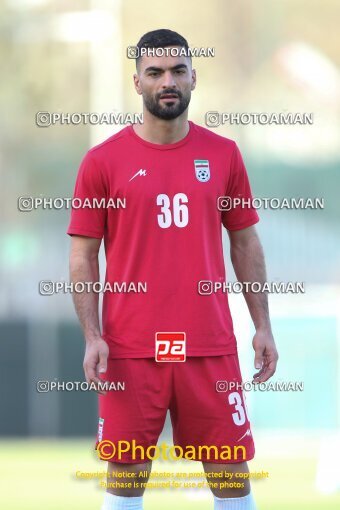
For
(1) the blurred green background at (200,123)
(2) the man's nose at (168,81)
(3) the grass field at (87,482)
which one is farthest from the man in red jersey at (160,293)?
(1) the blurred green background at (200,123)

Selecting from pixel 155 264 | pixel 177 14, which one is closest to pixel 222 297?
pixel 155 264

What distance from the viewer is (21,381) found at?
7781 millimetres

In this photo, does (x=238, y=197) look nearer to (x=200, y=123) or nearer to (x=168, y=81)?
(x=168, y=81)

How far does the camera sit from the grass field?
17.9 feet

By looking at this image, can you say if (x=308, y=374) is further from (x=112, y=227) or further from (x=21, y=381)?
(x=112, y=227)

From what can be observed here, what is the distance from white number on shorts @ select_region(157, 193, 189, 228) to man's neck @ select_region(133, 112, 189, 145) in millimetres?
181

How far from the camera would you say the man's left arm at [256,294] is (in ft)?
11.3

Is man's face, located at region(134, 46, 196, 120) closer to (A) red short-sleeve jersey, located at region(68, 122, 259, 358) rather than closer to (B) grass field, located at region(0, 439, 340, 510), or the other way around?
(A) red short-sleeve jersey, located at region(68, 122, 259, 358)

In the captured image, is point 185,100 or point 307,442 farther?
point 307,442

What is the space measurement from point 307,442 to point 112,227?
422cm

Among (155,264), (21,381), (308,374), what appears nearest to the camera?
(155,264)

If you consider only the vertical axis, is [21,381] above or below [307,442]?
above

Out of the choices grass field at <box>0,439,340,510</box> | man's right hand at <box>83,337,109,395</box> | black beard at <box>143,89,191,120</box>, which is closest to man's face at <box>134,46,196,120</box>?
black beard at <box>143,89,191,120</box>

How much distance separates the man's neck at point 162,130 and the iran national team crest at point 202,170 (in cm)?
9
